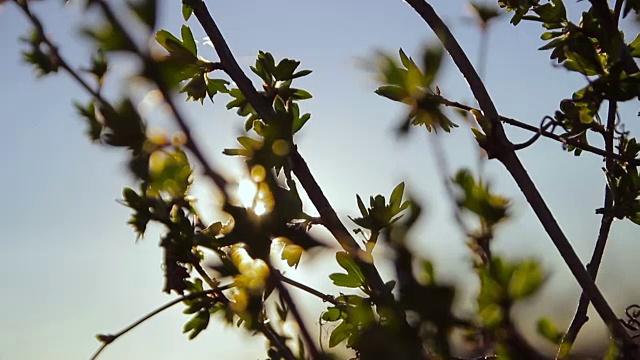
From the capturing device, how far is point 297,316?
76 centimetres

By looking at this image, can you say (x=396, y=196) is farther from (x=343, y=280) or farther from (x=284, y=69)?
(x=284, y=69)

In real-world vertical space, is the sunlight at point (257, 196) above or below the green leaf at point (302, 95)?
below

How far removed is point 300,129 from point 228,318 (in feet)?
0.75

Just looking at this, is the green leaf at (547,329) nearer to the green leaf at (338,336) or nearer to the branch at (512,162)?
the branch at (512,162)

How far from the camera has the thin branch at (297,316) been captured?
70 centimetres

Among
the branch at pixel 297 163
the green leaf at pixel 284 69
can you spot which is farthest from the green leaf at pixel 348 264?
the green leaf at pixel 284 69

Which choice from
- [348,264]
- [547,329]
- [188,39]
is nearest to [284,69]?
[188,39]

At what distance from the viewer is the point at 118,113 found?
23.0 inches

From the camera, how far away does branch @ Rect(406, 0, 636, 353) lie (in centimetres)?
70

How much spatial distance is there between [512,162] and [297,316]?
0.27 metres

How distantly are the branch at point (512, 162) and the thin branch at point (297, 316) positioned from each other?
0.25m

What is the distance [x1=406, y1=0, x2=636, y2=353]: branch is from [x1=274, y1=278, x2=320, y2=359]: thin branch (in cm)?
25

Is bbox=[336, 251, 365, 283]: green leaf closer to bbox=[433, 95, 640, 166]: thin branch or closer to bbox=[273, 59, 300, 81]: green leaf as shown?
bbox=[433, 95, 640, 166]: thin branch

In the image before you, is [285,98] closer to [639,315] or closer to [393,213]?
[393,213]
